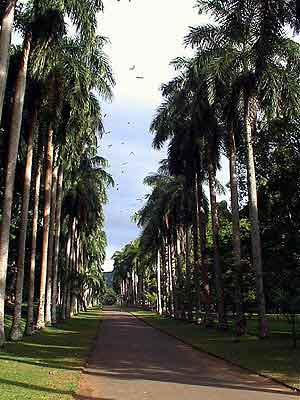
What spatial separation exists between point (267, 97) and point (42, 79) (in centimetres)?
1015

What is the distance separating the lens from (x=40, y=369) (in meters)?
13.5

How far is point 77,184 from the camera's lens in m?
43.2

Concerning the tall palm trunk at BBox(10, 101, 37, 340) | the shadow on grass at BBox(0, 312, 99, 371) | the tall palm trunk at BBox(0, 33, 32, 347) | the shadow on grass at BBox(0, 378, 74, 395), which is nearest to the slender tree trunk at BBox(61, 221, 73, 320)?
the shadow on grass at BBox(0, 312, 99, 371)

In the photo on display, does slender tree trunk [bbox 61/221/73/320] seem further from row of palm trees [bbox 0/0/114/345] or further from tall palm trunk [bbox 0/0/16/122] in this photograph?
tall palm trunk [bbox 0/0/16/122]

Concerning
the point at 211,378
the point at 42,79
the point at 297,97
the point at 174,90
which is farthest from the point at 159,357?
the point at 174,90

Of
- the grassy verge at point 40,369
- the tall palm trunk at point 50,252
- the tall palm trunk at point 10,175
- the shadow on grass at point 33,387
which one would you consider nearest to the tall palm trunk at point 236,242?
the grassy verge at point 40,369

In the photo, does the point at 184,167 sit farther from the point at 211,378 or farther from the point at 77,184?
the point at 211,378

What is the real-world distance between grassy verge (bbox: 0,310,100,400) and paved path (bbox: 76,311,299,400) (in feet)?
1.41

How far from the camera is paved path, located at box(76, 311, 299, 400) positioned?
10.4m

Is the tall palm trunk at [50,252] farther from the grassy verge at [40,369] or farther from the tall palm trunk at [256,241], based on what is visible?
the tall palm trunk at [256,241]

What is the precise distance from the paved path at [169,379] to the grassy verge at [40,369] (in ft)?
1.41

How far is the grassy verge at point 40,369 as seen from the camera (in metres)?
10.1

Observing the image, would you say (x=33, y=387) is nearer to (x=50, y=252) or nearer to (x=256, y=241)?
(x=256, y=241)

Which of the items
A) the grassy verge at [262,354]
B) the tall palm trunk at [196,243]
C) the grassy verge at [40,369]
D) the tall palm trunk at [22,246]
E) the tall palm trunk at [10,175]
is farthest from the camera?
the tall palm trunk at [196,243]
